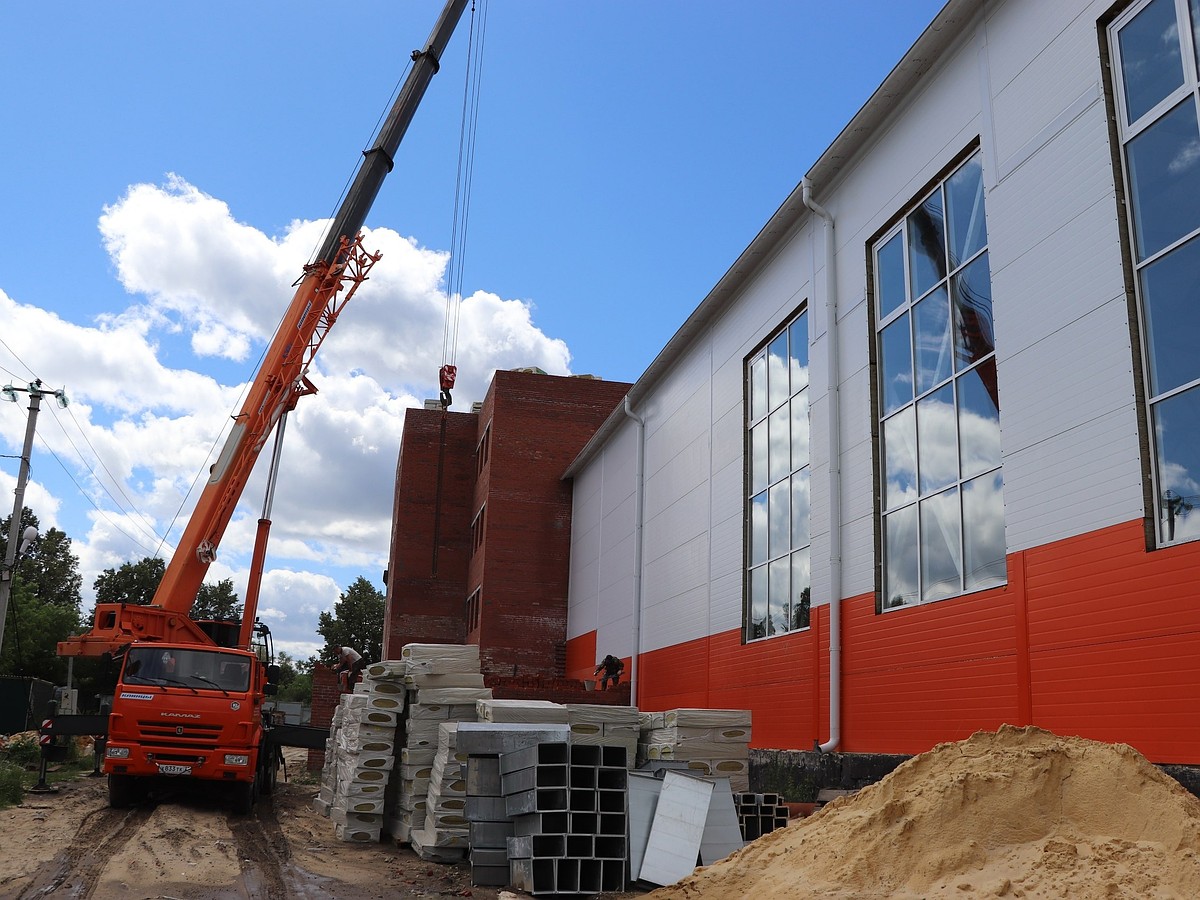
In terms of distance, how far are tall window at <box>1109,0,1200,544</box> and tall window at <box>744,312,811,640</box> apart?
23.0ft

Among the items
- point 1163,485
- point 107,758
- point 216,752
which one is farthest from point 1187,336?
point 107,758

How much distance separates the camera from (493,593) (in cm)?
3319

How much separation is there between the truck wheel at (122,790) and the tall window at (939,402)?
11.5 metres

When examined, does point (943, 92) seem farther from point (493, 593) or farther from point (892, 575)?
point (493, 593)

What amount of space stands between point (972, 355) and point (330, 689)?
69.4 ft

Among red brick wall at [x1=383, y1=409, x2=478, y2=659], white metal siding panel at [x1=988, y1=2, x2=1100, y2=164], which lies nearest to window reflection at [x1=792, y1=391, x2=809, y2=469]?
white metal siding panel at [x1=988, y1=2, x2=1100, y2=164]

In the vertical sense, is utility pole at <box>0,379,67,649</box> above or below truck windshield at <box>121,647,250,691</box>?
above

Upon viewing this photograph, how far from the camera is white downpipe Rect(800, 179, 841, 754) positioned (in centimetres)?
1332

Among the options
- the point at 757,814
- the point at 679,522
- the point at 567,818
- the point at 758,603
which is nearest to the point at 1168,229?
the point at 757,814

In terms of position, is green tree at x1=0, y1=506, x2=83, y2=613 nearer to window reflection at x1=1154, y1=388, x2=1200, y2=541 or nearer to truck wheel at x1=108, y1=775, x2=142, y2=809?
truck wheel at x1=108, y1=775, x2=142, y2=809

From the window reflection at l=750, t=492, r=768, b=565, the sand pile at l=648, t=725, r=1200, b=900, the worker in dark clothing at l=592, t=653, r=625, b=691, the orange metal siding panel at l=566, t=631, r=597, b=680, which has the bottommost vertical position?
the sand pile at l=648, t=725, r=1200, b=900

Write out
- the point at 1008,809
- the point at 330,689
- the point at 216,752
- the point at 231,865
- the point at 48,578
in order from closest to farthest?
1. the point at 1008,809
2. the point at 231,865
3. the point at 216,752
4. the point at 330,689
5. the point at 48,578

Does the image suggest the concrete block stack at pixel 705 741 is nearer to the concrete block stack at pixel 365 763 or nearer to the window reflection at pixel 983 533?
the window reflection at pixel 983 533

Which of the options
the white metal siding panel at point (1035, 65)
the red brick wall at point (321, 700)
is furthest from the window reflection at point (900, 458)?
the red brick wall at point (321, 700)
